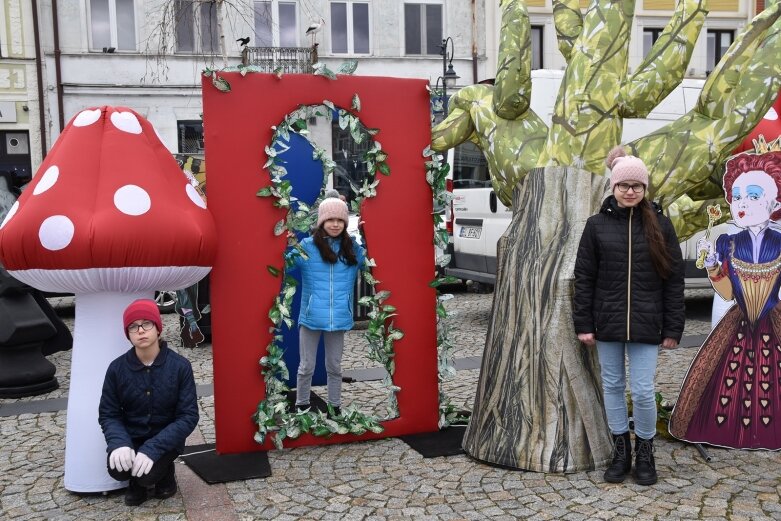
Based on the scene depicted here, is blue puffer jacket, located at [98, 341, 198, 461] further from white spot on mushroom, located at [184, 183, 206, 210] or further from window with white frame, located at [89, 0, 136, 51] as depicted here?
window with white frame, located at [89, 0, 136, 51]

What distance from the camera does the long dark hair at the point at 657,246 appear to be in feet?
12.9

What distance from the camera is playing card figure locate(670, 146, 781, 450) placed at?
180 inches

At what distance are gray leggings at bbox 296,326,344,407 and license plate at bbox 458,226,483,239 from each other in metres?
4.83

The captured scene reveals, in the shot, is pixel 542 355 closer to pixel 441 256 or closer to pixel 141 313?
pixel 441 256

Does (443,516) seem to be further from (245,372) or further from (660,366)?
(660,366)

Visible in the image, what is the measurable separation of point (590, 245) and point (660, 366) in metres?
3.32

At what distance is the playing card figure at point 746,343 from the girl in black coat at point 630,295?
2.20 feet

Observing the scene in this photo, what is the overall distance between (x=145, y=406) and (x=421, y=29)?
17.6m

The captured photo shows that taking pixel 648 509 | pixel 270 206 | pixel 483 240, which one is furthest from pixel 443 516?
pixel 483 240

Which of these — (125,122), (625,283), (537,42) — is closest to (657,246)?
(625,283)

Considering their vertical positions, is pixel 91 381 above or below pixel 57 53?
below

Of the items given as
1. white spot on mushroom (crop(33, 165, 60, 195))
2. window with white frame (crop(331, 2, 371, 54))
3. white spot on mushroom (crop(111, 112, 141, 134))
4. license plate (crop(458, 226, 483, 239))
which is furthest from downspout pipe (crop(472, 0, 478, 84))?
white spot on mushroom (crop(33, 165, 60, 195))

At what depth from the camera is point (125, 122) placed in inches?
170

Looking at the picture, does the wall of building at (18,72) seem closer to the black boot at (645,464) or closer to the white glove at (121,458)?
the white glove at (121,458)
